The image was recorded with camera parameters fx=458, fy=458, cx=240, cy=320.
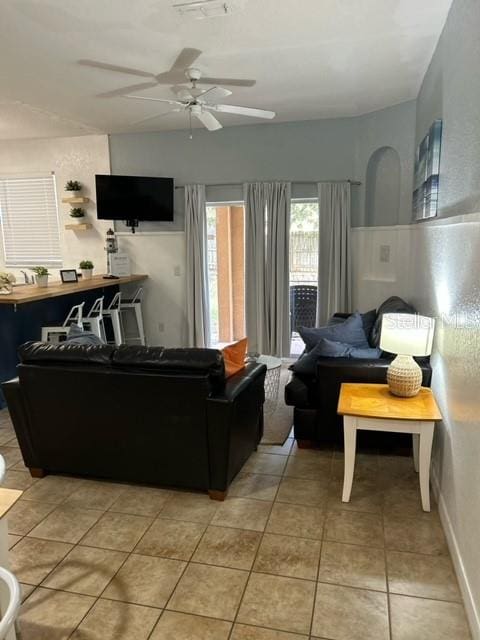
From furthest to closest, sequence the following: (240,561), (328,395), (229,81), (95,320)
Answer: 1. (95,320)
2. (229,81)
3. (328,395)
4. (240,561)

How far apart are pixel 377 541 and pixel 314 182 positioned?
13.7 feet

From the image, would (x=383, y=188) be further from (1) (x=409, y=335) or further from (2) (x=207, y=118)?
(1) (x=409, y=335)

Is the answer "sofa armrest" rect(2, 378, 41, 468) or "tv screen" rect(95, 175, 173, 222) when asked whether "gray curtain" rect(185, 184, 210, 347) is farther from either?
"sofa armrest" rect(2, 378, 41, 468)

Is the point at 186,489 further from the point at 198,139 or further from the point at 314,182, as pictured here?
the point at 198,139

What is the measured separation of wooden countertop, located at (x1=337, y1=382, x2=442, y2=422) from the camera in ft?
8.43

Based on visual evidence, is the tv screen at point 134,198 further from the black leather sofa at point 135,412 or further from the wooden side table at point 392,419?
the wooden side table at point 392,419

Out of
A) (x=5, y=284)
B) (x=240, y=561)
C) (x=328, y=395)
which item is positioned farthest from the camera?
(x=5, y=284)

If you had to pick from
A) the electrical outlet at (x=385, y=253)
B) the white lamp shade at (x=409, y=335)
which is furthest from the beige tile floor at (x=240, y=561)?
the electrical outlet at (x=385, y=253)

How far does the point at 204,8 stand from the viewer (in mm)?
2736

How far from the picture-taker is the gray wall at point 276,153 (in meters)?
5.00

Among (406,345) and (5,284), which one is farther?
(5,284)

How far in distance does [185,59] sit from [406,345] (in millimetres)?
2699

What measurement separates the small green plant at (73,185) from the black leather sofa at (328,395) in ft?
14.3

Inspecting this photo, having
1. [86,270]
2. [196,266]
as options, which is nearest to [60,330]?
[86,270]
